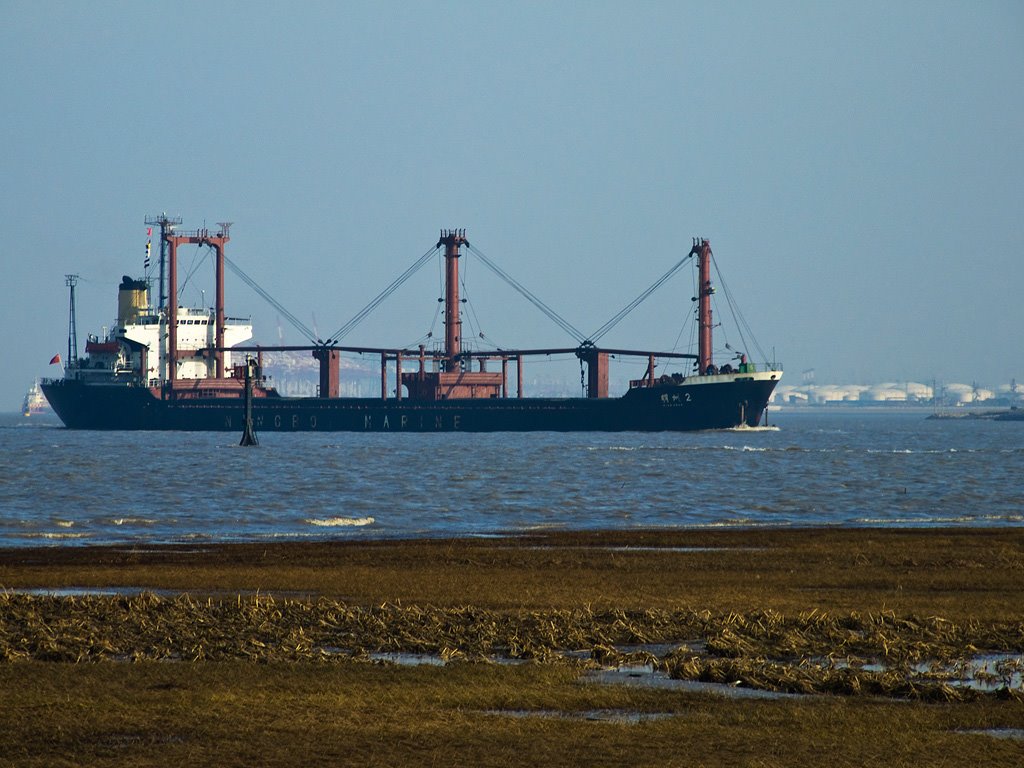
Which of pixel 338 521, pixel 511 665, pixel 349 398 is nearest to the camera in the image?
pixel 511 665

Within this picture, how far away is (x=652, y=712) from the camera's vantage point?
384 inches

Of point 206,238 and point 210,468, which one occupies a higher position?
point 206,238

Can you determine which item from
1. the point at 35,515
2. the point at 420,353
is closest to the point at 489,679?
the point at 35,515

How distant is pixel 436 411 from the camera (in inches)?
3826

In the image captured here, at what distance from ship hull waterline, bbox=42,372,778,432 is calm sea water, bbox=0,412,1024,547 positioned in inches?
1056

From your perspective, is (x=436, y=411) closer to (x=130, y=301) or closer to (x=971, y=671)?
(x=130, y=301)

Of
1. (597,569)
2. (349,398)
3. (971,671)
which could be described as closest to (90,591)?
(597,569)

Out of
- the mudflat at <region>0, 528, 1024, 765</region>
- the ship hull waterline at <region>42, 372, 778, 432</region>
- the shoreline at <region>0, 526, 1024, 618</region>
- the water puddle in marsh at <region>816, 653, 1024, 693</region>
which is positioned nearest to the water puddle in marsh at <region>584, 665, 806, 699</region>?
the mudflat at <region>0, 528, 1024, 765</region>

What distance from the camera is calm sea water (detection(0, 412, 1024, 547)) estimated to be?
1099 inches

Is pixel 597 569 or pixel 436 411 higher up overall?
pixel 436 411

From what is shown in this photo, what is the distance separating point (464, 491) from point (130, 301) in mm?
70218

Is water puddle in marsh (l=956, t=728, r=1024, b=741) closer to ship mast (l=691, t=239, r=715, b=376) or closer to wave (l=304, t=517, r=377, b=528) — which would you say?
wave (l=304, t=517, r=377, b=528)

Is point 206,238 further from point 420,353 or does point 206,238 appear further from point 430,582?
point 430,582

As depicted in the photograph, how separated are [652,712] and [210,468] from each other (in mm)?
38954
